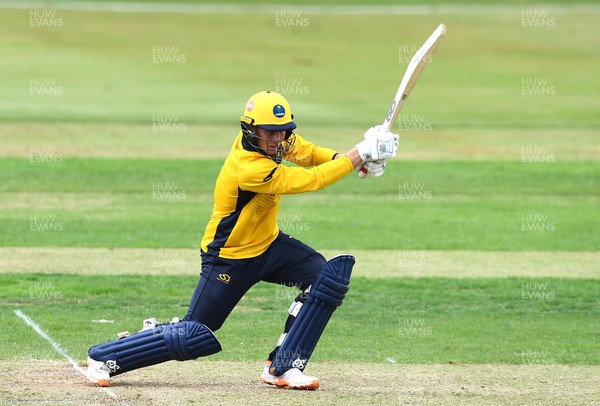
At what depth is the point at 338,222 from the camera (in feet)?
60.0

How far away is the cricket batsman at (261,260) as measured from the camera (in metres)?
8.33

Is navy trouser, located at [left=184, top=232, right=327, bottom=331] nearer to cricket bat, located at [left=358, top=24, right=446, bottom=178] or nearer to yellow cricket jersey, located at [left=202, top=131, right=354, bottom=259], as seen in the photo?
yellow cricket jersey, located at [left=202, top=131, right=354, bottom=259]

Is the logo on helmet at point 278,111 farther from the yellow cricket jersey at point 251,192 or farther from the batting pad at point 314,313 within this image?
the batting pad at point 314,313

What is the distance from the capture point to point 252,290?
13344mm

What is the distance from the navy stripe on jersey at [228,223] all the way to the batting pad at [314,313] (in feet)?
2.68

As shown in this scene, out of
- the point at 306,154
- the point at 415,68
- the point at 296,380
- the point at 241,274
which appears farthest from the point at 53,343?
the point at 415,68

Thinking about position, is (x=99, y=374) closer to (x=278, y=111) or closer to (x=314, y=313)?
(x=314, y=313)

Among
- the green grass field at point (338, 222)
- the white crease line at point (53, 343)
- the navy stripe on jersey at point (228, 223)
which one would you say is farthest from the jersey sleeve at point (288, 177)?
the white crease line at point (53, 343)

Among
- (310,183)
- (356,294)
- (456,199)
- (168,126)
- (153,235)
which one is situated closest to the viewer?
(310,183)

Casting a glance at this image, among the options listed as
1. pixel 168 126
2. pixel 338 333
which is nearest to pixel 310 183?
pixel 338 333

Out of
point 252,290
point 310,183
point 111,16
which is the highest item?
point 111,16

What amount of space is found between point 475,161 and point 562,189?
3733mm

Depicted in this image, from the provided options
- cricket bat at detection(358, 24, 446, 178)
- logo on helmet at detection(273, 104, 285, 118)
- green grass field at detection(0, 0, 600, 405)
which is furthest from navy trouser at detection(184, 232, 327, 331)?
cricket bat at detection(358, 24, 446, 178)

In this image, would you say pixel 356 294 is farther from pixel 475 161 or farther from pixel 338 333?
pixel 475 161
